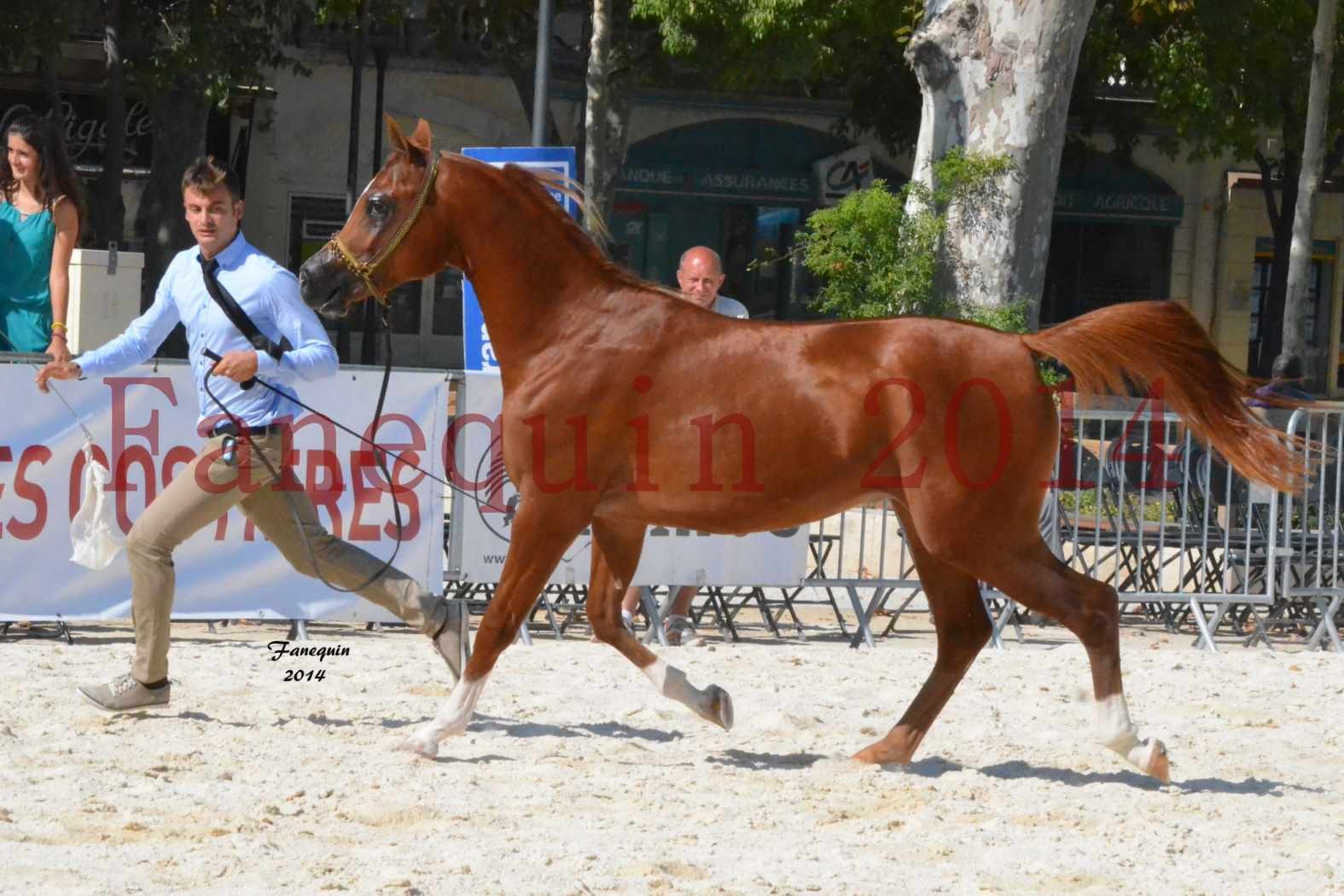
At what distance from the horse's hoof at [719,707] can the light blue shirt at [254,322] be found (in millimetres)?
1764

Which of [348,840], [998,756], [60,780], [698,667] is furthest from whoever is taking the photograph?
[698,667]

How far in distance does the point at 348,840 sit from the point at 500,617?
1.28 m

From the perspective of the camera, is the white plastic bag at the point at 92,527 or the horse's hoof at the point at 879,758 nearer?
the horse's hoof at the point at 879,758

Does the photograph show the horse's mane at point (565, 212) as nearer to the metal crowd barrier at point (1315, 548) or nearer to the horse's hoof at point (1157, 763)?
the horse's hoof at point (1157, 763)

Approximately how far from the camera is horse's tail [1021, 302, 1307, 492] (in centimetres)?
613

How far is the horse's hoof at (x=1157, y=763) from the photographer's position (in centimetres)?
591

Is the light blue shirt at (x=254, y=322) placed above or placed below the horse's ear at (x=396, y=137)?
below

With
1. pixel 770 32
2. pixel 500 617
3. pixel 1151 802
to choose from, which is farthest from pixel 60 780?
pixel 770 32

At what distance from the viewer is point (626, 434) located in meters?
6.11

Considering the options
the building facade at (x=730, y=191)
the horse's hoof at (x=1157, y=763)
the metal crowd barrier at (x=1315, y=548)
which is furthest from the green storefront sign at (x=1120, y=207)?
the horse's hoof at (x=1157, y=763)

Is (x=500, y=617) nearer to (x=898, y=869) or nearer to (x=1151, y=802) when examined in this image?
(x=898, y=869)

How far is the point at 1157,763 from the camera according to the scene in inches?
233

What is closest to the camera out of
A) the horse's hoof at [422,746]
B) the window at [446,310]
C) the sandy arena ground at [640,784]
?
the sandy arena ground at [640,784]

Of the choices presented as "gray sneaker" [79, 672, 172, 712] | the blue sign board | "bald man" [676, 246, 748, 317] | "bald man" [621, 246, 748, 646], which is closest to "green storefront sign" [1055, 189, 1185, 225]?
the blue sign board
